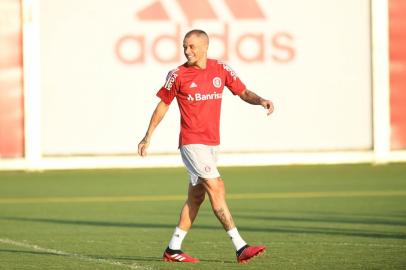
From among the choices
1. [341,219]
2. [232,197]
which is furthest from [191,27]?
[341,219]

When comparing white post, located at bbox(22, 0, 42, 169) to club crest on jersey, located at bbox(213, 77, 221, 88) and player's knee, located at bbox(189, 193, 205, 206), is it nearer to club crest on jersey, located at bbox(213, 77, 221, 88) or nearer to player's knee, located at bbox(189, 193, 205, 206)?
player's knee, located at bbox(189, 193, 205, 206)

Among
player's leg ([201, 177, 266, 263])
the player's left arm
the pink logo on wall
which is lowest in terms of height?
player's leg ([201, 177, 266, 263])

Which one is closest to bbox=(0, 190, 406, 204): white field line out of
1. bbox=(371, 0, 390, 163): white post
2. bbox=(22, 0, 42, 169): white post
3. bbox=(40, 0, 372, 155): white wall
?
bbox=(22, 0, 42, 169): white post

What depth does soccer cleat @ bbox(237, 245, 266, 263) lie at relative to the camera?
36.0 ft

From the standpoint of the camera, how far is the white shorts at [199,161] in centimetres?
1112

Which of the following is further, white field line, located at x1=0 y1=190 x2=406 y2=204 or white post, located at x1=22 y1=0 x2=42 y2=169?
white post, located at x1=22 y1=0 x2=42 y2=169

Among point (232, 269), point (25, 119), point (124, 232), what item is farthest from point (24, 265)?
point (25, 119)

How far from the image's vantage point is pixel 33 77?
24.2 meters

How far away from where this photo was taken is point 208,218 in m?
15.8

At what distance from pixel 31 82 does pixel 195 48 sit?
44.1 ft

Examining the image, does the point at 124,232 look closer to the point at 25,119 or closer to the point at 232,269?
the point at 232,269

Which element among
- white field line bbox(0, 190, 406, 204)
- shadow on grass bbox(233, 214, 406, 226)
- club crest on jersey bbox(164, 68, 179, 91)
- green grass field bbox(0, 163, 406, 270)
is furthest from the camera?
white field line bbox(0, 190, 406, 204)

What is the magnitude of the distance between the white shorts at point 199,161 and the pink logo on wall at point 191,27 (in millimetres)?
12889

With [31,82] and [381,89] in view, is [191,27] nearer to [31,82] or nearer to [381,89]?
[31,82]
